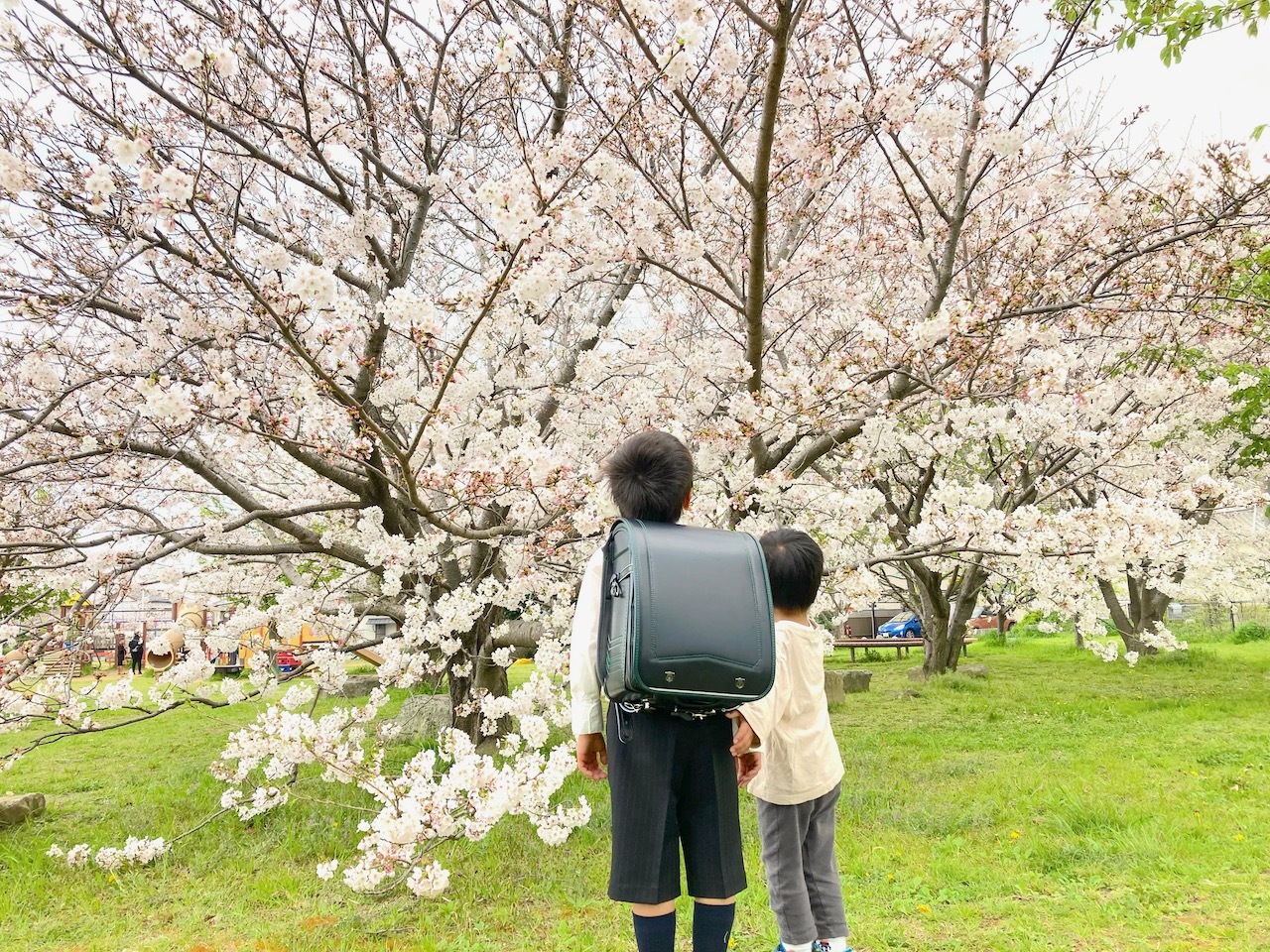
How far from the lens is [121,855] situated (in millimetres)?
4055

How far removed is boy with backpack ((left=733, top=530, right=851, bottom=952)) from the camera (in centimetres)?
221

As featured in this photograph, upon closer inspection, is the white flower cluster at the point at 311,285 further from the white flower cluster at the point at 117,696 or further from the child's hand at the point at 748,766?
the white flower cluster at the point at 117,696

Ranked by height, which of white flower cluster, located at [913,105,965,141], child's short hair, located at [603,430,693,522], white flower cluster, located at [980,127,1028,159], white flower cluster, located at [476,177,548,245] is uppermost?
white flower cluster, located at [913,105,965,141]

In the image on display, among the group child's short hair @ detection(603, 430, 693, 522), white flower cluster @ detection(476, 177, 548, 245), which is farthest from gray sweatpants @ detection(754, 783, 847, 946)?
white flower cluster @ detection(476, 177, 548, 245)

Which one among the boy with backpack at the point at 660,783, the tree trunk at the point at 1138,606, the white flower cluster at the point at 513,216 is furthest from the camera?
the tree trunk at the point at 1138,606

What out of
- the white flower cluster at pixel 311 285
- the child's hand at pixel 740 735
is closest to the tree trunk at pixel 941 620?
the child's hand at pixel 740 735

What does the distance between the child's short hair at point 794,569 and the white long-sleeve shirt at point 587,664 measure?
59 cm

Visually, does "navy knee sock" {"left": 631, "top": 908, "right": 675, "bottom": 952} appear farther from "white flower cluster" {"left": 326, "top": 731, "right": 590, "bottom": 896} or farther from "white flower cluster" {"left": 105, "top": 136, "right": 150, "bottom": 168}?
"white flower cluster" {"left": 105, "top": 136, "right": 150, "bottom": 168}

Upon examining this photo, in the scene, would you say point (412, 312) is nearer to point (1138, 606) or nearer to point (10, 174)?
point (10, 174)

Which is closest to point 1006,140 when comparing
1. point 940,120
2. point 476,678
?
point 940,120

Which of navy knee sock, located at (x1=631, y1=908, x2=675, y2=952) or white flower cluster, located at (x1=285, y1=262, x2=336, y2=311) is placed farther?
white flower cluster, located at (x1=285, y1=262, x2=336, y2=311)

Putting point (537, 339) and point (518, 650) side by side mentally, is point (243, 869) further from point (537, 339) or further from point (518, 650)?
point (537, 339)

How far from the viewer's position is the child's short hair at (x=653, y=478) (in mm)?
1972

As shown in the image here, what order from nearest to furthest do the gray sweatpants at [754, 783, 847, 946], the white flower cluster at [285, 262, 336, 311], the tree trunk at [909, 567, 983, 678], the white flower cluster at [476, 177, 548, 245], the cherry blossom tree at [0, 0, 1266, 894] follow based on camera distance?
the gray sweatpants at [754, 783, 847, 946] < the white flower cluster at [476, 177, 548, 245] < the white flower cluster at [285, 262, 336, 311] < the cherry blossom tree at [0, 0, 1266, 894] < the tree trunk at [909, 567, 983, 678]
